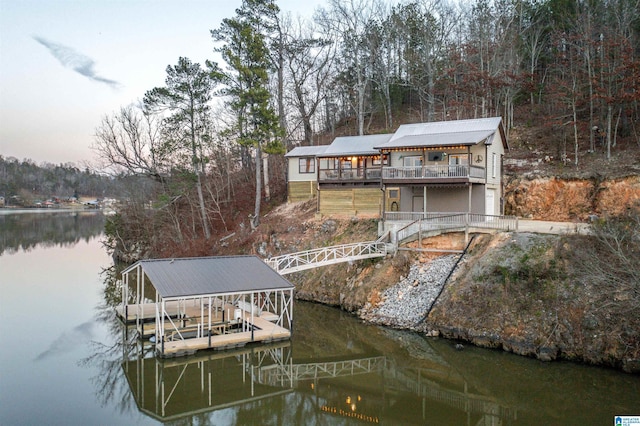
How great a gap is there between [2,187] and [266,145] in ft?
392

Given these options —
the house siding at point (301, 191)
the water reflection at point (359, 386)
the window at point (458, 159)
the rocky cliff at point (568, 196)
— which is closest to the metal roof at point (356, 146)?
the house siding at point (301, 191)

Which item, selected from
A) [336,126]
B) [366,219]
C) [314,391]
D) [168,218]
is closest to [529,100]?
[336,126]

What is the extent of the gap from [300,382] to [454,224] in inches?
499

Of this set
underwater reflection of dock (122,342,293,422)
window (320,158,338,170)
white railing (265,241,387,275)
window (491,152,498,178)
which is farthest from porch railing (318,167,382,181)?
underwater reflection of dock (122,342,293,422)

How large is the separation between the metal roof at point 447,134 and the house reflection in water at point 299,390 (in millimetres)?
14416

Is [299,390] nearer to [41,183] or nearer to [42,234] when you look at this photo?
[42,234]

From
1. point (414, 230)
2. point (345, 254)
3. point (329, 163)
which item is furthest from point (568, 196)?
point (329, 163)

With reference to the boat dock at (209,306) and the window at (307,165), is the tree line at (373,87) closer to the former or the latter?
the window at (307,165)

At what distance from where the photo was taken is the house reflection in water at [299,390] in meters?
14.1

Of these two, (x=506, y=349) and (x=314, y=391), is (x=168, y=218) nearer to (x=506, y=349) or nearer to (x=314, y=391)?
(x=314, y=391)

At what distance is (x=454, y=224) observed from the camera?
2450cm

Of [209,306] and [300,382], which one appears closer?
[300,382]

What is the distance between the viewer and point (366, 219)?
3022 centimetres

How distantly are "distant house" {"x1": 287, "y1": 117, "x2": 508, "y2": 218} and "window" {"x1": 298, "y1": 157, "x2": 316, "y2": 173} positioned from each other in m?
1.63
